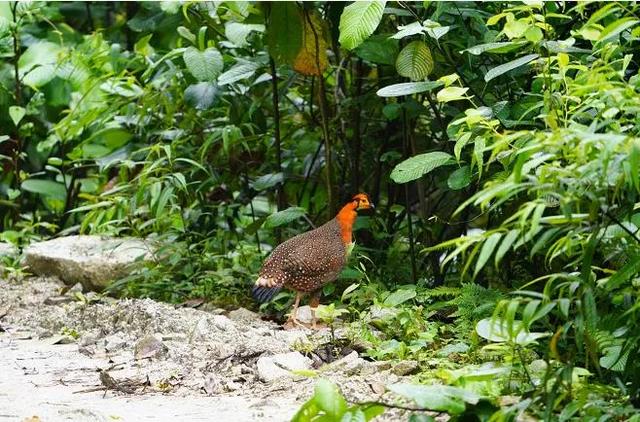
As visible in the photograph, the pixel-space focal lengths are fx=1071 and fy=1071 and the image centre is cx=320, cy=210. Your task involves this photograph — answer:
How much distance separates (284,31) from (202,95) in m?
0.73

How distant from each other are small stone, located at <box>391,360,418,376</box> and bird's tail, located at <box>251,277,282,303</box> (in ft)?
3.93

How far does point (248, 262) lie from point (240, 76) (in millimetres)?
1029

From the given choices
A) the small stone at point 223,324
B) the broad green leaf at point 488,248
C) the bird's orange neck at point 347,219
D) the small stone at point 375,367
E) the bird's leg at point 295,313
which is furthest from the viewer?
the bird's orange neck at point 347,219

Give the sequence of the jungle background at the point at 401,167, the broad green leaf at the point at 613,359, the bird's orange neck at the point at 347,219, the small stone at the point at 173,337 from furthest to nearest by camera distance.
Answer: the bird's orange neck at the point at 347,219 < the small stone at the point at 173,337 < the broad green leaf at the point at 613,359 < the jungle background at the point at 401,167

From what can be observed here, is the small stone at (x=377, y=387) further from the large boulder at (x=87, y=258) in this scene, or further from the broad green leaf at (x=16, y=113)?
the broad green leaf at (x=16, y=113)

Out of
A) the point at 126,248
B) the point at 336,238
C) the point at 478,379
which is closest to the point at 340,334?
the point at 336,238

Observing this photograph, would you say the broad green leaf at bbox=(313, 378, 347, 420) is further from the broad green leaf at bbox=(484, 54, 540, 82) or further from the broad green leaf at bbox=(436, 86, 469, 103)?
the broad green leaf at bbox=(484, 54, 540, 82)

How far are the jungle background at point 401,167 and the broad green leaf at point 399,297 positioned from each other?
0.8 inches

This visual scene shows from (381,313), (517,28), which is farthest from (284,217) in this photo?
(517,28)

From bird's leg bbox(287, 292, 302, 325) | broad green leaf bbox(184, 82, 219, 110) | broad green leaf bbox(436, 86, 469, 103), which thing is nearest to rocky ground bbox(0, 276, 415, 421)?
bird's leg bbox(287, 292, 302, 325)

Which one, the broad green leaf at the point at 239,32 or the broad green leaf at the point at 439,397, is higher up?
the broad green leaf at the point at 239,32

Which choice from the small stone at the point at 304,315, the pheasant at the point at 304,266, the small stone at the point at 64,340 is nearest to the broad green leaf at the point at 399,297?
the pheasant at the point at 304,266

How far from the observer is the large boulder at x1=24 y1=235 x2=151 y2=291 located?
228 inches

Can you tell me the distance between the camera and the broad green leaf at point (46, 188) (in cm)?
728
